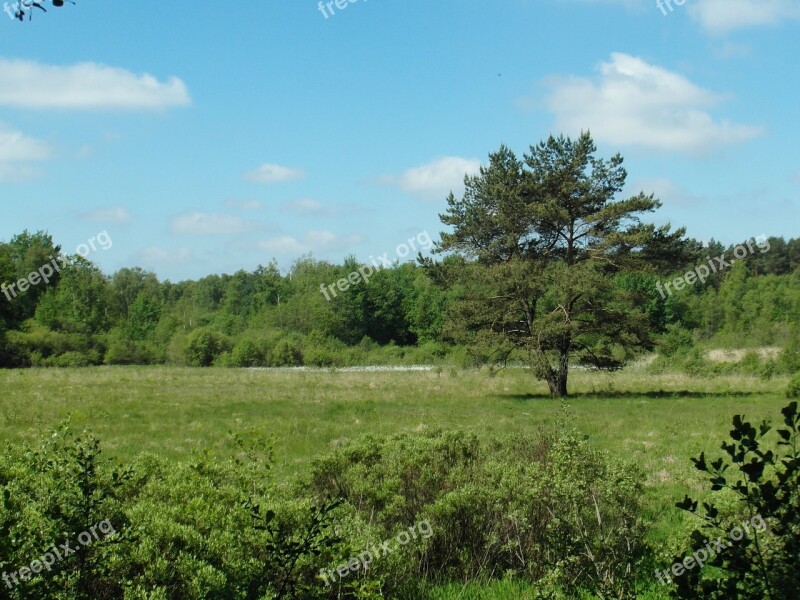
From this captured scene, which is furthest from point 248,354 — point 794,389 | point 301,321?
point 794,389

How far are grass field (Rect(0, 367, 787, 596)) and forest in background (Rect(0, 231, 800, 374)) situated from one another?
57.6 ft

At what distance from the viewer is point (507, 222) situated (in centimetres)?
2888

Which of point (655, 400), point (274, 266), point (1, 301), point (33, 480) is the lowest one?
point (655, 400)

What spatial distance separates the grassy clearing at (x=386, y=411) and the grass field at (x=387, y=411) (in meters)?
0.04

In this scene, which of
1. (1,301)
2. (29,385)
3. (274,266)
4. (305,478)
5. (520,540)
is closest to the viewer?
(520,540)

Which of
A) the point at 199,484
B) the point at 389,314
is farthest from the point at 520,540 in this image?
the point at 389,314

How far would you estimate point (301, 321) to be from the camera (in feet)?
253

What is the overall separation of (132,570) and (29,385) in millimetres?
29385

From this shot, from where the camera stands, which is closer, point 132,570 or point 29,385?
point 132,570

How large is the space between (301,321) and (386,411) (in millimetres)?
55373

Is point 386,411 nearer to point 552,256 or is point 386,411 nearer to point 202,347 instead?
point 552,256

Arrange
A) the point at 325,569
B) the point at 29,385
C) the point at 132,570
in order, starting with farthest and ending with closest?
the point at 29,385, the point at 325,569, the point at 132,570

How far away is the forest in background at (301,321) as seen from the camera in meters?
60.4

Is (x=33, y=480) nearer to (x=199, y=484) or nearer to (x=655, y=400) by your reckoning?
(x=199, y=484)
